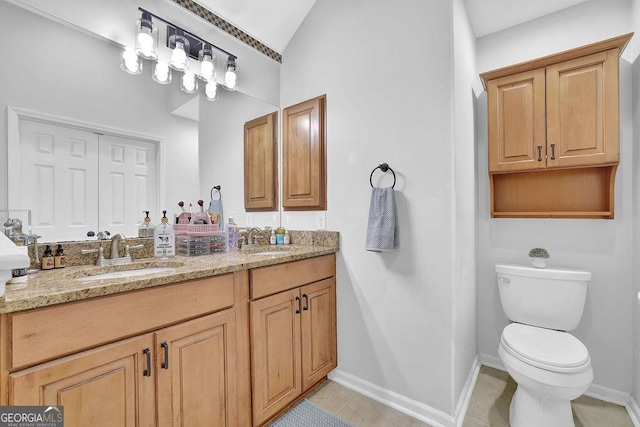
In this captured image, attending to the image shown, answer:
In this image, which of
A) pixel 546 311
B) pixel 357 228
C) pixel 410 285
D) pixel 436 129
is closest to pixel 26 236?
pixel 357 228

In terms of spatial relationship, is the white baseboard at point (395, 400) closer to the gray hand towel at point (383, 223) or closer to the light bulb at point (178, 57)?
the gray hand towel at point (383, 223)

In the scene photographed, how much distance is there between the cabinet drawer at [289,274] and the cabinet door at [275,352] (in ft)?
0.15

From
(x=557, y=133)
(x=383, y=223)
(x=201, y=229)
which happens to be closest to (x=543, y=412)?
(x=383, y=223)

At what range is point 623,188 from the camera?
5.88 feet

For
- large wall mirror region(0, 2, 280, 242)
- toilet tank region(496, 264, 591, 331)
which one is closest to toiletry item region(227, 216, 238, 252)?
large wall mirror region(0, 2, 280, 242)

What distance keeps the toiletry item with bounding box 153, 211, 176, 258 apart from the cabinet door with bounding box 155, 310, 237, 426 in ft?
1.91

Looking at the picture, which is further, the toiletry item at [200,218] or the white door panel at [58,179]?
the toiletry item at [200,218]

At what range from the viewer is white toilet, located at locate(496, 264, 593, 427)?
1381 mm

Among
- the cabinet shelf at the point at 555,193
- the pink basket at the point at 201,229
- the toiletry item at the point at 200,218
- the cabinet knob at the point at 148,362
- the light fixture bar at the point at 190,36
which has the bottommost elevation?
the cabinet knob at the point at 148,362

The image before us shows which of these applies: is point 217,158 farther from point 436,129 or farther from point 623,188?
point 623,188

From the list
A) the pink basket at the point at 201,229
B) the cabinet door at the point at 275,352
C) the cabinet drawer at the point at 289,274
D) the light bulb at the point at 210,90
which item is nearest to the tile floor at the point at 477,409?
the cabinet door at the point at 275,352

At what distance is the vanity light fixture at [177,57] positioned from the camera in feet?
5.31

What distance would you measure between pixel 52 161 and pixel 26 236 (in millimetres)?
363

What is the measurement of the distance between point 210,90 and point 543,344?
255 cm
